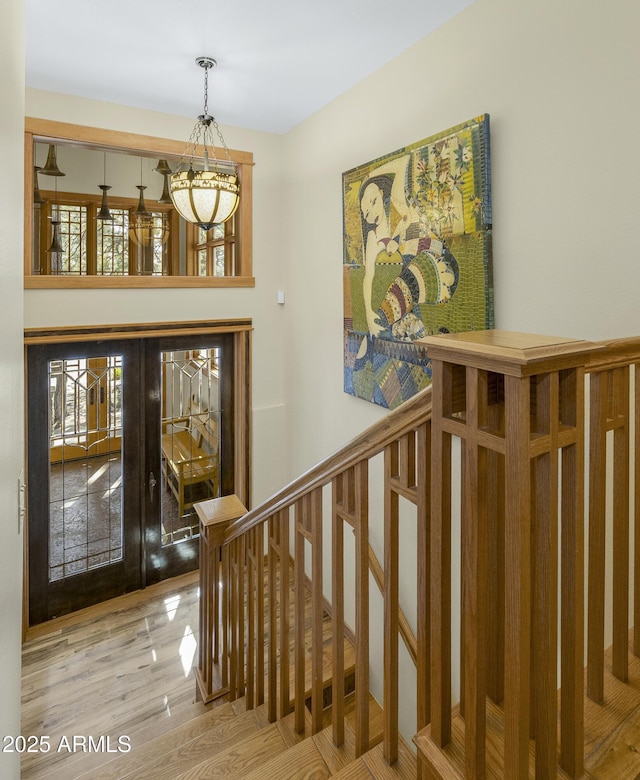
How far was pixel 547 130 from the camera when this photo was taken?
2.03 metres

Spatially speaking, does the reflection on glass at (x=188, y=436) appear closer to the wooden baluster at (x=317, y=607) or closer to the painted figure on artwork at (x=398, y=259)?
the painted figure on artwork at (x=398, y=259)

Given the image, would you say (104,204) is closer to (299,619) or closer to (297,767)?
(299,619)

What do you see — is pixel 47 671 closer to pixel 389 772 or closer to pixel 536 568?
pixel 389 772

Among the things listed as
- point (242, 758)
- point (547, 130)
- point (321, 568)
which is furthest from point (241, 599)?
point (547, 130)

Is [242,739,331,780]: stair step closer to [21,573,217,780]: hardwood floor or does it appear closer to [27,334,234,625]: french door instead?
[21,573,217,780]: hardwood floor

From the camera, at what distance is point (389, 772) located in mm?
1140

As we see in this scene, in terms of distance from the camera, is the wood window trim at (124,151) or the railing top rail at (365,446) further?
the wood window trim at (124,151)

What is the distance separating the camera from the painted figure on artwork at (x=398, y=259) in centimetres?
255

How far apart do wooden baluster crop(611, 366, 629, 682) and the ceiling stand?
2197 millimetres

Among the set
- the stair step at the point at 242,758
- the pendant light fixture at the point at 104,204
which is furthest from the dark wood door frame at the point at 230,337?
the stair step at the point at 242,758

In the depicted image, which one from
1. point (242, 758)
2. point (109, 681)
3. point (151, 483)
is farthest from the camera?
point (151, 483)

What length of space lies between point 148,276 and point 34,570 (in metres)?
2.31

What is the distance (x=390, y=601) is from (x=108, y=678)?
2839 millimetres

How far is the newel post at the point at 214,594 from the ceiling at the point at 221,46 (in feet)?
8.16
